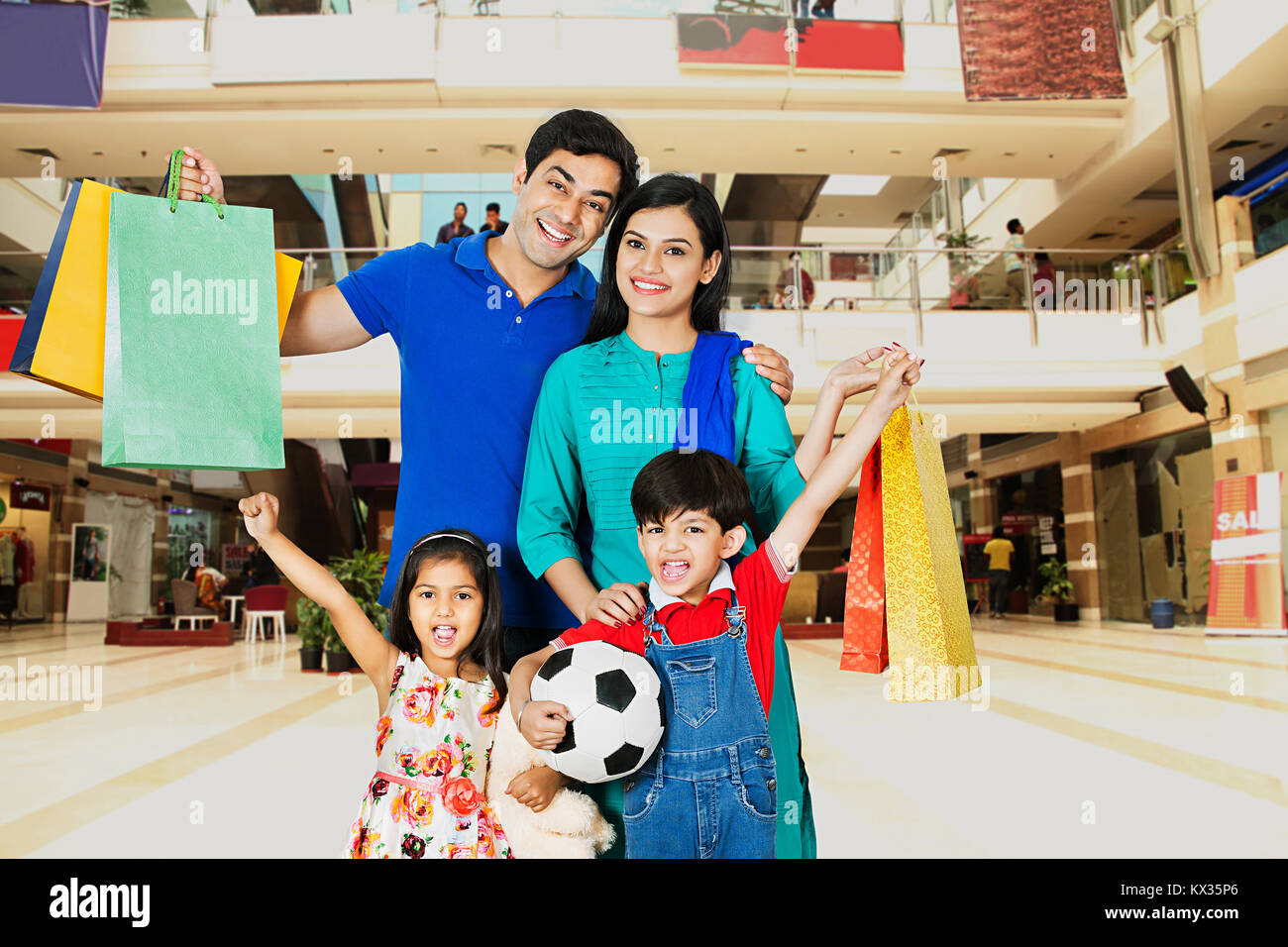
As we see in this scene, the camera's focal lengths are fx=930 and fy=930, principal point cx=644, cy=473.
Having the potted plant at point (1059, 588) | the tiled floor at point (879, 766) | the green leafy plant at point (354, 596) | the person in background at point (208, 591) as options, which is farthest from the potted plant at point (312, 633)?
the potted plant at point (1059, 588)

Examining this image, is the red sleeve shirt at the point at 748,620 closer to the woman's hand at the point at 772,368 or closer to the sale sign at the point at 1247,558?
the woman's hand at the point at 772,368

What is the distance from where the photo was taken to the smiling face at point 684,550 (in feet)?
3.86

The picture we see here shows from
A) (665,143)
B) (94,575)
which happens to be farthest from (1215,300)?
(94,575)

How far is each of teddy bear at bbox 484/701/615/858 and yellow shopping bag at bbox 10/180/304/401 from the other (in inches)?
28.9

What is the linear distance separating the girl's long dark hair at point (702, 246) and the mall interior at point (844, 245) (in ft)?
12.6

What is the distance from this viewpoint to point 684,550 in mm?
1175

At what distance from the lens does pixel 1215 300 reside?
11.0 meters

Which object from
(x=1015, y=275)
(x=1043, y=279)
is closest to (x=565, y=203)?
(x=1015, y=275)

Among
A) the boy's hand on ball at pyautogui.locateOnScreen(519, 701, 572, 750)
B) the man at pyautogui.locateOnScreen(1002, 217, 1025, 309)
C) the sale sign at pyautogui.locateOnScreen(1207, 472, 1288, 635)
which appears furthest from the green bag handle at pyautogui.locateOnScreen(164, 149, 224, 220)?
the man at pyautogui.locateOnScreen(1002, 217, 1025, 309)

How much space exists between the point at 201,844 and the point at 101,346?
2.50 meters

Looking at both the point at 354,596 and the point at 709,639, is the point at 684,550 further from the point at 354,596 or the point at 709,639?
the point at 354,596

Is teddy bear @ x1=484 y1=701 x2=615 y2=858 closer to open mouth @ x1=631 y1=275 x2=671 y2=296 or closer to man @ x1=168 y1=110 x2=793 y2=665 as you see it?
man @ x1=168 y1=110 x2=793 y2=665

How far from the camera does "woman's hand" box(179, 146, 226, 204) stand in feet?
4.45

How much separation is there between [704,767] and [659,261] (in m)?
0.69
